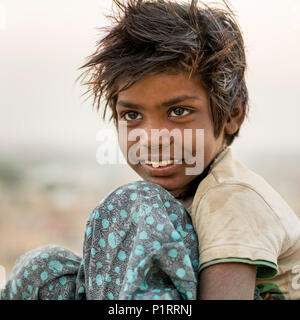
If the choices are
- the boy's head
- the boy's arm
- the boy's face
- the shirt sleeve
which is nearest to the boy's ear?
the boy's head

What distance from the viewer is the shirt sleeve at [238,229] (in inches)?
51.4

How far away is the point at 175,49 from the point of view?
1.61 meters

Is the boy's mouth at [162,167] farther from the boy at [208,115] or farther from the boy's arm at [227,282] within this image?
the boy's arm at [227,282]

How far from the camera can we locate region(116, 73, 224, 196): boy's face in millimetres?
1575

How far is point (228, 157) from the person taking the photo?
1.69m

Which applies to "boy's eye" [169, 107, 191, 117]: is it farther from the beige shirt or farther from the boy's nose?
the beige shirt

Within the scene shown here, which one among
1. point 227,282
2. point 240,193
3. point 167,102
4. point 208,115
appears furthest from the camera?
point 208,115

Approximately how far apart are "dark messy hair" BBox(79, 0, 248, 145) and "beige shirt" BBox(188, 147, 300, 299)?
293mm

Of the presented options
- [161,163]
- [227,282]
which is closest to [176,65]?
[161,163]

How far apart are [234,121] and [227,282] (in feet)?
2.34

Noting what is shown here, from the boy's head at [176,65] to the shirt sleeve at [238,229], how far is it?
0.26 meters

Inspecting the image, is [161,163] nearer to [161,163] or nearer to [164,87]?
[161,163]

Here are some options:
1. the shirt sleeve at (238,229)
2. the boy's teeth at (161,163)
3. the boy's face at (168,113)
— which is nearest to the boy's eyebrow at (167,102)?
the boy's face at (168,113)
